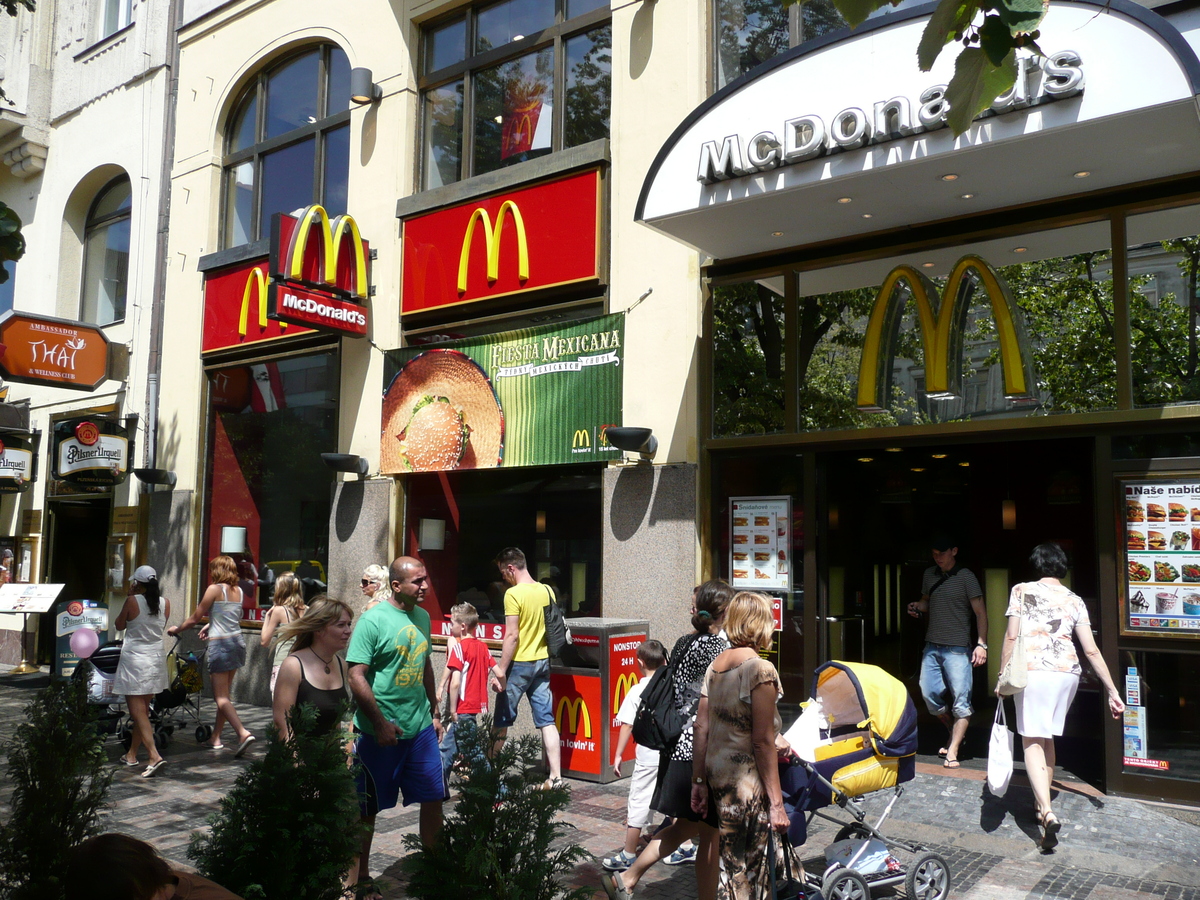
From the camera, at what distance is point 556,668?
841 cm

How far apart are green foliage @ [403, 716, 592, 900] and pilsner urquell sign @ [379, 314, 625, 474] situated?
6440 millimetres

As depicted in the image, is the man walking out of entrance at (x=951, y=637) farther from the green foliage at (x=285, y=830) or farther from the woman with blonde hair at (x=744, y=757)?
the green foliage at (x=285, y=830)

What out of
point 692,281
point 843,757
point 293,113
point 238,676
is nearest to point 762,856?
point 843,757

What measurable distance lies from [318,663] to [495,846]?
2.44 m

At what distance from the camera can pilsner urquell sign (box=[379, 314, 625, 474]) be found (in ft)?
32.0

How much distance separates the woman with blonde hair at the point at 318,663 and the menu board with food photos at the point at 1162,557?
537cm

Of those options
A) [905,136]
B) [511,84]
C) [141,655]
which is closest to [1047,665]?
[905,136]

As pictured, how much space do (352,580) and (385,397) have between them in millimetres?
2175

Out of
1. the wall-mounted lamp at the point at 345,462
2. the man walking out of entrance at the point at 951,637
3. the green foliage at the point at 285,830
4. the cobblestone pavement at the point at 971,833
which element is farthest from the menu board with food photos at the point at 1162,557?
the wall-mounted lamp at the point at 345,462

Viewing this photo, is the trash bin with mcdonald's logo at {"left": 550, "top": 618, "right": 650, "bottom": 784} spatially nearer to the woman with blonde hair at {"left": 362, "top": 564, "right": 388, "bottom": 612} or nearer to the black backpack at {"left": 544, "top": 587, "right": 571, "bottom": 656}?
the black backpack at {"left": 544, "top": 587, "right": 571, "bottom": 656}

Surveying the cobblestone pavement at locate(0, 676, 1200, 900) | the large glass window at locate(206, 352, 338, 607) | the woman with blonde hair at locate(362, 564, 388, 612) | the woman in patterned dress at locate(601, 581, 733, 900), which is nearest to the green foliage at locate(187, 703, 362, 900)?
the cobblestone pavement at locate(0, 676, 1200, 900)

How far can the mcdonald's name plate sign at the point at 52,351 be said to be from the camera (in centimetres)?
1397

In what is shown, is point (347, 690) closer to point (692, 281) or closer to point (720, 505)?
point (720, 505)

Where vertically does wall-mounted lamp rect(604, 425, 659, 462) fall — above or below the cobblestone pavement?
above
